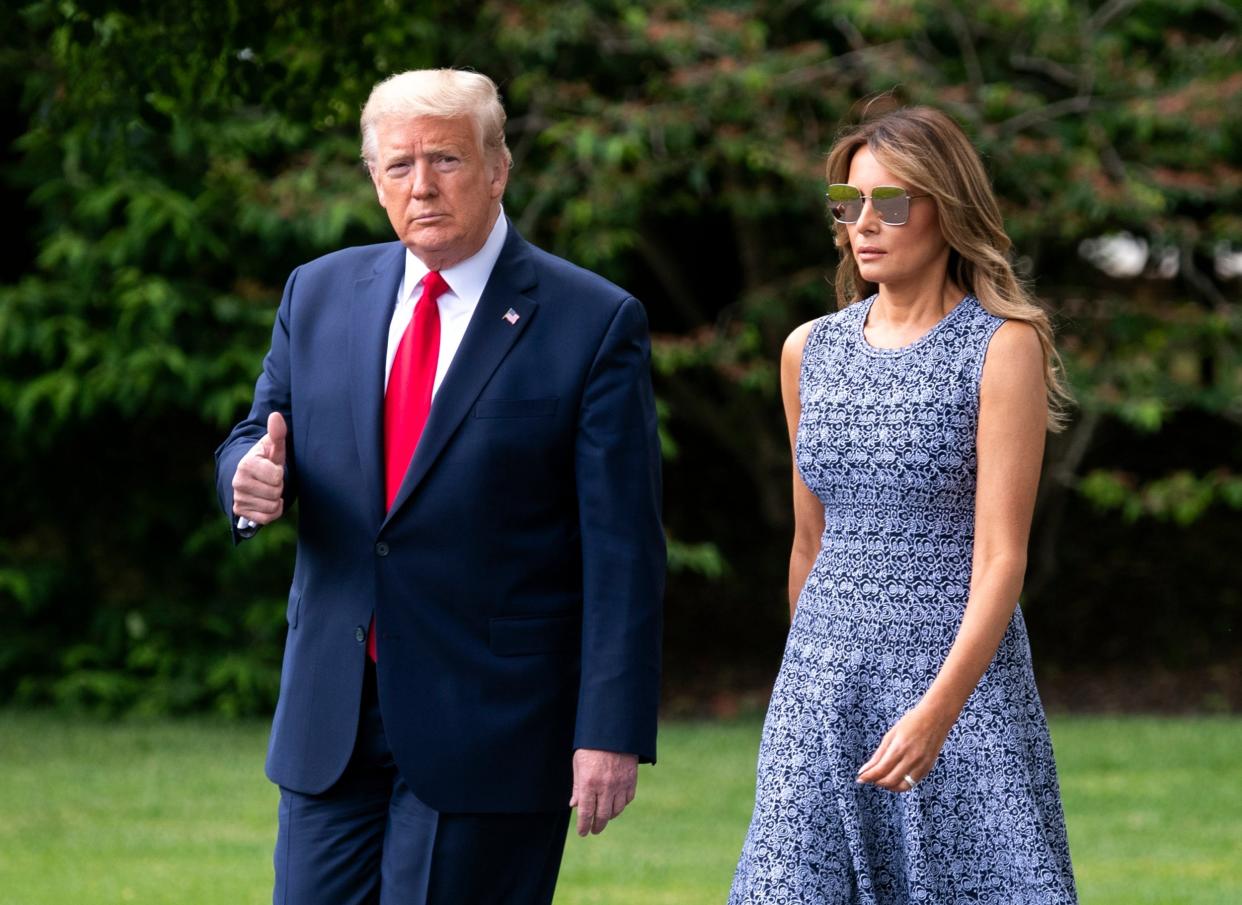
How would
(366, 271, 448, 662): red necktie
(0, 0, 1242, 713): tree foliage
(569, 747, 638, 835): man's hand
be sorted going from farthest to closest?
(0, 0, 1242, 713): tree foliage < (366, 271, 448, 662): red necktie < (569, 747, 638, 835): man's hand

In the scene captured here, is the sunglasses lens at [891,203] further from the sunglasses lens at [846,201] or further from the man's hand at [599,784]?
the man's hand at [599,784]

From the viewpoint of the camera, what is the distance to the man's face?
11.2ft

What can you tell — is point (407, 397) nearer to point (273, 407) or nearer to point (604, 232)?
point (273, 407)

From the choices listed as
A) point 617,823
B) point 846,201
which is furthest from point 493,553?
point 617,823

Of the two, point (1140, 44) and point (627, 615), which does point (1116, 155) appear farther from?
point (627, 615)

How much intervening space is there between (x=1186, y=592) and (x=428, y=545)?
12481 millimetres

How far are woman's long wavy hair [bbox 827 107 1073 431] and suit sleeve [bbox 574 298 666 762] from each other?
0.60m

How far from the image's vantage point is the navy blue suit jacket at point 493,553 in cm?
344

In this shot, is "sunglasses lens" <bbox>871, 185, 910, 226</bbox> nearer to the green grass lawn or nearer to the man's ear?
the man's ear

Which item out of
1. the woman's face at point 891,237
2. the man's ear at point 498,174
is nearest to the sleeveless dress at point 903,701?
the woman's face at point 891,237

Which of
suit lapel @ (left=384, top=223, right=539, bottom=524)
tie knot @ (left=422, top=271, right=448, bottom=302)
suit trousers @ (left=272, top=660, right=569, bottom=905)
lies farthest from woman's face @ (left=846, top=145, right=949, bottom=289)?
suit trousers @ (left=272, top=660, right=569, bottom=905)

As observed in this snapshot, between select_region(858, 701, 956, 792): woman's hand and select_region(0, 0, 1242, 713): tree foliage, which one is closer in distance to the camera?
select_region(858, 701, 956, 792): woman's hand

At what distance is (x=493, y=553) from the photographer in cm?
346

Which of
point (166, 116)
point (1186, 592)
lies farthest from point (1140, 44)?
point (166, 116)
